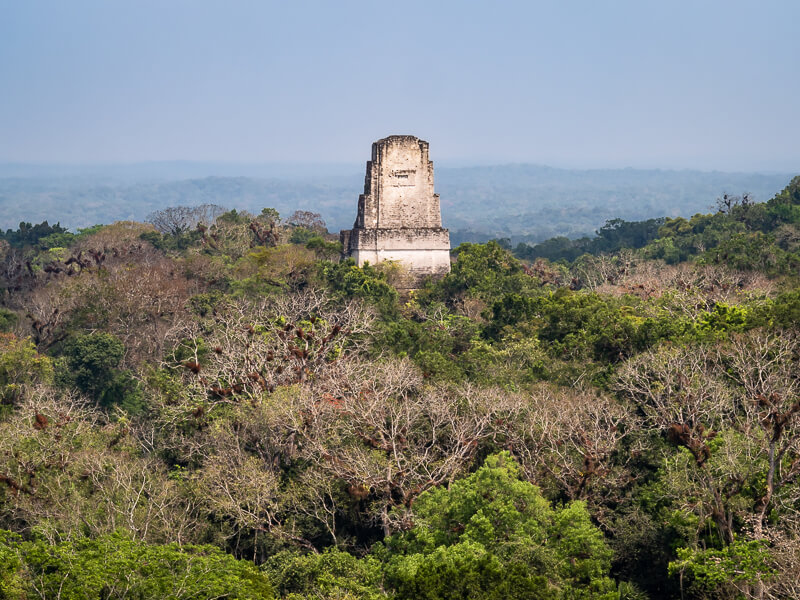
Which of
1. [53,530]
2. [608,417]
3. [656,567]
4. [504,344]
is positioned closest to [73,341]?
[504,344]

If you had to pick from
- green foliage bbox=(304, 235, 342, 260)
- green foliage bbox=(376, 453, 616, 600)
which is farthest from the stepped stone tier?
green foliage bbox=(376, 453, 616, 600)

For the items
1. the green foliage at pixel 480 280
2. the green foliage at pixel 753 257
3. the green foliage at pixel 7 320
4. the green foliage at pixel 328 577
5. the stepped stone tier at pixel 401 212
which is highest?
the stepped stone tier at pixel 401 212

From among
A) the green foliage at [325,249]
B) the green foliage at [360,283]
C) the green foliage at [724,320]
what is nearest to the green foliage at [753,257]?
the green foliage at [724,320]

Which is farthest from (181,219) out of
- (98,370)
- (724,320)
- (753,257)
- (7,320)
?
(724,320)

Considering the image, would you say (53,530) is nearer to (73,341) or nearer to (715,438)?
(715,438)

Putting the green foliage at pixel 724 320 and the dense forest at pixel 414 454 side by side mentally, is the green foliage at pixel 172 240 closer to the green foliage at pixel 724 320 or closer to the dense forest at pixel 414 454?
the dense forest at pixel 414 454

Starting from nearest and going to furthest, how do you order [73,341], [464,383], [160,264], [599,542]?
[599,542]
[464,383]
[73,341]
[160,264]
